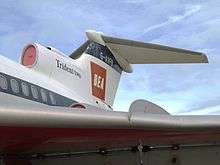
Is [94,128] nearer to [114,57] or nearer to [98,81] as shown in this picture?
[98,81]

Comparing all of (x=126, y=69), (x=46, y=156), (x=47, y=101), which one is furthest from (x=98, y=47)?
(x=46, y=156)

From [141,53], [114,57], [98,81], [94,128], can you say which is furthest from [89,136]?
[114,57]

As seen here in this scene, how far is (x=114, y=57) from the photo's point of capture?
1609 cm

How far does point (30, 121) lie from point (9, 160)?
3.99 feet

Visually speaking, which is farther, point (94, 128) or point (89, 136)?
point (89, 136)

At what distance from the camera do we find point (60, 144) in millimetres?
6766

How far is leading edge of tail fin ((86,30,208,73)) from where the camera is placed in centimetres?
1514

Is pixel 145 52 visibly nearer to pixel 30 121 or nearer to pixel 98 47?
pixel 98 47

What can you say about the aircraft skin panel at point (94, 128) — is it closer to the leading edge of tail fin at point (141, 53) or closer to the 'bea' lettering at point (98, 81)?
the leading edge of tail fin at point (141, 53)

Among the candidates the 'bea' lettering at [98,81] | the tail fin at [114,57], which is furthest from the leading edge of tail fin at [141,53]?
the 'bea' lettering at [98,81]

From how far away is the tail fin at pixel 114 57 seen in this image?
15203mm

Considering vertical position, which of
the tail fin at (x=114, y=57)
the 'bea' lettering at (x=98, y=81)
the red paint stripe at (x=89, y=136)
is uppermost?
the tail fin at (x=114, y=57)

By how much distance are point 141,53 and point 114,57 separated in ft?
3.00

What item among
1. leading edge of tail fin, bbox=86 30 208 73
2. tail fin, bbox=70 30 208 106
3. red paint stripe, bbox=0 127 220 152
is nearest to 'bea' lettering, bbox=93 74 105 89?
tail fin, bbox=70 30 208 106
